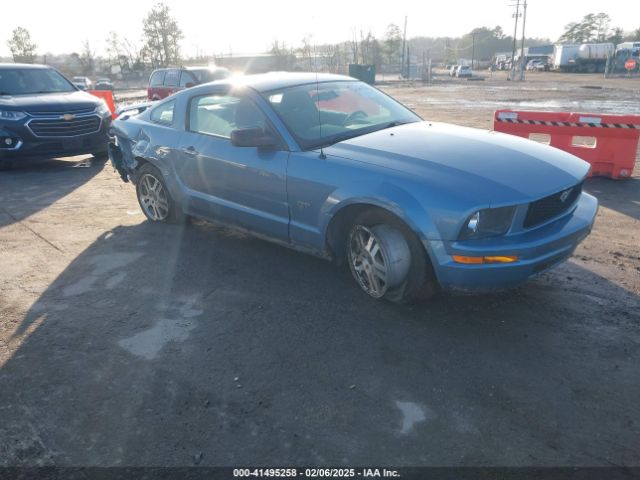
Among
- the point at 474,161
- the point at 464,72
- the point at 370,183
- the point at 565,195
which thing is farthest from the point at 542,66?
the point at 370,183

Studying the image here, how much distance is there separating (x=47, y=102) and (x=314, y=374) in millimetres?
7977

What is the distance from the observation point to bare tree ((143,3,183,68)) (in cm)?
5075

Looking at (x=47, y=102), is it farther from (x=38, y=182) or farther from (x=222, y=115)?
(x=222, y=115)

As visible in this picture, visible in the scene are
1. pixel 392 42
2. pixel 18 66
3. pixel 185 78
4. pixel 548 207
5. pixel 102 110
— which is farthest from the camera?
pixel 392 42

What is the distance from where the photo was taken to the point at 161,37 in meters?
51.9

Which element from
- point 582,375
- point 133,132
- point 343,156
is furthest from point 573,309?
point 133,132

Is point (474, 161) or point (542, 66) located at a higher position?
point (474, 161)

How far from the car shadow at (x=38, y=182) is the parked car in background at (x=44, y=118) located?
13.1 inches

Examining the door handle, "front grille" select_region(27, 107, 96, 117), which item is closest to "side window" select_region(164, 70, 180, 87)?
"front grille" select_region(27, 107, 96, 117)

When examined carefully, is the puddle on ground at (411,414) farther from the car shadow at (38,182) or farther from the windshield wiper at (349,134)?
the car shadow at (38,182)

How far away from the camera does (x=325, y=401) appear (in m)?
2.80

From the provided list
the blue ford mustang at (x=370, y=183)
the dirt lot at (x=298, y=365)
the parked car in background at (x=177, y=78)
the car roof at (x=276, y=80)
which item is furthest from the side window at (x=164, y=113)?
the parked car in background at (x=177, y=78)

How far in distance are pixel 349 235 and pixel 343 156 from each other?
591 mm

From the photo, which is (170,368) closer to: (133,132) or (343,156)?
(343,156)
